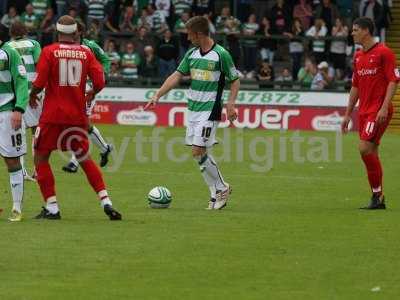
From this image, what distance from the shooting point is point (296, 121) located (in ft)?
98.6

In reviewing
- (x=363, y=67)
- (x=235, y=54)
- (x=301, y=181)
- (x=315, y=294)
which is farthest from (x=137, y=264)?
(x=235, y=54)

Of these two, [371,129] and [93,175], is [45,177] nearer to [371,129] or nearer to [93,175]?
[93,175]

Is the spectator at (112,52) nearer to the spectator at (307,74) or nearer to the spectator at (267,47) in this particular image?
the spectator at (267,47)

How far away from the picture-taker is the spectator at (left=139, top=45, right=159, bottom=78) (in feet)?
105

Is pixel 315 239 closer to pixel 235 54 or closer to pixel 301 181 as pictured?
pixel 301 181

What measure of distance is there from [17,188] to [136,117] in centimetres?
1743

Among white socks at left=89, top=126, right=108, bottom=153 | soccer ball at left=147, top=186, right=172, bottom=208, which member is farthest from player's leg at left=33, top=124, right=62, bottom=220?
white socks at left=89, top=126, right=108, bottom=153

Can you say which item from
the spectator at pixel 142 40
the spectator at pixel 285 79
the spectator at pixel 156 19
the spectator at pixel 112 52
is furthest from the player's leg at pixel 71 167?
the spectator at pixel 156 19

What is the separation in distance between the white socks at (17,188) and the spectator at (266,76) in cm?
1805

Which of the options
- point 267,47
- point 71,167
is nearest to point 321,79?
point 267,47

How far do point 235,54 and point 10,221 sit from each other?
19.1m

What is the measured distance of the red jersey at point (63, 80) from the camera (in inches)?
518

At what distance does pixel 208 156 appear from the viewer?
1497cm

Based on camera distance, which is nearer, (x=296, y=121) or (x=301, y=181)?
(x=301, y=181)
